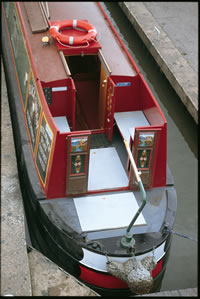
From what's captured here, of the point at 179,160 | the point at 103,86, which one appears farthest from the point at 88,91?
the point at 179,160

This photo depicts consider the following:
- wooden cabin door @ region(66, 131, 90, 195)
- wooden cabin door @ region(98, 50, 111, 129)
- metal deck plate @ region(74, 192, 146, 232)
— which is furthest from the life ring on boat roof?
metal deck plate @ region(74, 192, 146, 232)

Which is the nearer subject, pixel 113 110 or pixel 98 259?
pixel 98 259

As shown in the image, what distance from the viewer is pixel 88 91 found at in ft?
33.4

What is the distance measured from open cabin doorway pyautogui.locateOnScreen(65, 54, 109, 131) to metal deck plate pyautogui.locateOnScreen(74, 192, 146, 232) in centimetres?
174

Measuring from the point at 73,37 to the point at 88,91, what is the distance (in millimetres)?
1523

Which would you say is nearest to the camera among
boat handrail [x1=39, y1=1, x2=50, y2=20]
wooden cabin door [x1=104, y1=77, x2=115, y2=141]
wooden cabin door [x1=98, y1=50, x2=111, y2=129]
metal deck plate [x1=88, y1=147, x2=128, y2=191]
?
metal deck plate [x1=88, y1=147, x2=128, y2=191]

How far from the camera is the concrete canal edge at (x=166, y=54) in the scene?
11.4m

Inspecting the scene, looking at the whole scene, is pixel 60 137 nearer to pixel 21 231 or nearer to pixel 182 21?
pixel 21 231

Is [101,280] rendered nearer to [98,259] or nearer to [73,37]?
[98,259]

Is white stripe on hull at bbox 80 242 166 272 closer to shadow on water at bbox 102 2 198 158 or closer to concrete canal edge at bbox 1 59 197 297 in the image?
concrete canal edge at bbox 1 59 197 297

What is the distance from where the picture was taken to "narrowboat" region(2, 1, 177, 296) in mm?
7172

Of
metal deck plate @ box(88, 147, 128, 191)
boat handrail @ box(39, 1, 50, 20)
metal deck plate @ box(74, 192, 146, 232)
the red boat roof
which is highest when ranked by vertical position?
boat handrail @ box(39, 1, 50, 20)

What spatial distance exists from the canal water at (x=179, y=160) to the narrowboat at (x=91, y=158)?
49 centimetres

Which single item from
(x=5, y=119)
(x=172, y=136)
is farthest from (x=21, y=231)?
(x=172, y=136)
